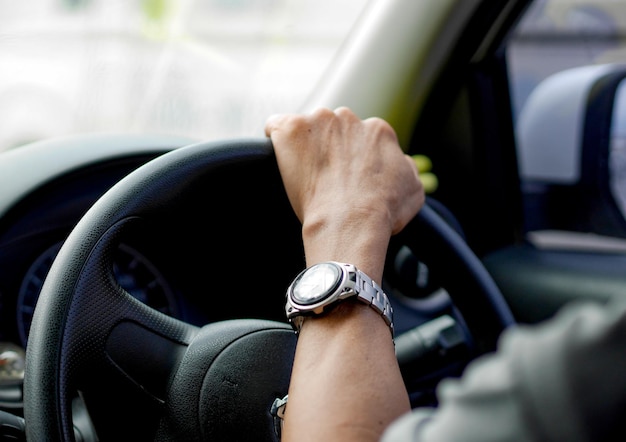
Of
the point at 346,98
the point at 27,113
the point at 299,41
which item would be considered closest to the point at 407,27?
the point at 346,98

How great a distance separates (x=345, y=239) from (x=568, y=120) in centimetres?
130

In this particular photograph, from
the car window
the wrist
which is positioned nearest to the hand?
the wrist

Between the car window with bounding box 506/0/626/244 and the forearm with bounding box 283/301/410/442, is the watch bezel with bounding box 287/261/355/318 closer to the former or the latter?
the forearm with bounding box 283/301/410/442

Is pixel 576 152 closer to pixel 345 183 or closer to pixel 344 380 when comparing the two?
pixel 345 183

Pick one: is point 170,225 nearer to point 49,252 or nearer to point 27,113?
point 49,252

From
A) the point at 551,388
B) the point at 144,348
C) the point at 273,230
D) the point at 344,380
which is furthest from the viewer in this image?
the point at 273,230

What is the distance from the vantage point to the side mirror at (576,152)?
2061 millimetres

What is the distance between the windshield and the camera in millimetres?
1840

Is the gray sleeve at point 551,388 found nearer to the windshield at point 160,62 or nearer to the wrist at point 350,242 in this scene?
the wrist at point 350,242

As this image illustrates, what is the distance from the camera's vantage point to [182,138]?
1424 mm

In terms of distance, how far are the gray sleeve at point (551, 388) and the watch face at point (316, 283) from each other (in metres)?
0.41

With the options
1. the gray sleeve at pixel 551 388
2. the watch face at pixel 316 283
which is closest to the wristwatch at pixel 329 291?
the watch face at pixel 316 283

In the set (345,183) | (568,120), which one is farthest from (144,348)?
(568,120)

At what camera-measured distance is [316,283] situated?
0.97 meters
